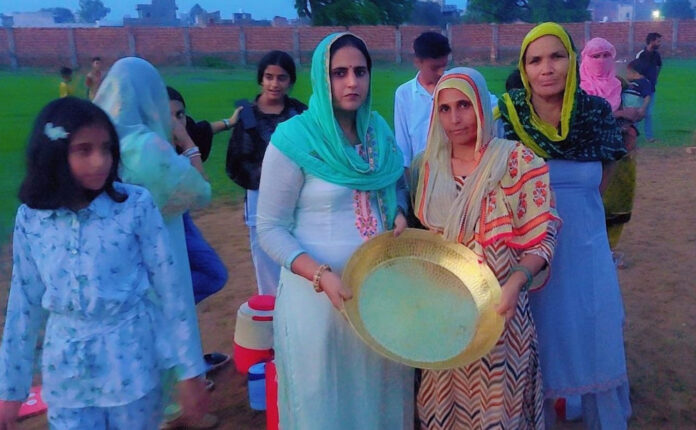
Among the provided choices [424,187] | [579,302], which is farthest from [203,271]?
[579,302]

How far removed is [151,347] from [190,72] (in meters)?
31.3

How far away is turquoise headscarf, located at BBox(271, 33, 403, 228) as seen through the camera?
93.0 inches

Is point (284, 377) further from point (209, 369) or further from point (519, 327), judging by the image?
point (209, 369)

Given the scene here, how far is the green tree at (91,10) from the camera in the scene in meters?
117

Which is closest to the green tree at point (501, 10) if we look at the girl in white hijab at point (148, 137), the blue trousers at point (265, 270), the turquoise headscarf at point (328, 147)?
the blue trousers at point (265, 270)

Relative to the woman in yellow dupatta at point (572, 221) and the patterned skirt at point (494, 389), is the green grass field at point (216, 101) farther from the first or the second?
the woman in yellow dupatta at point (572, 221)

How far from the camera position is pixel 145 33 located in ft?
120

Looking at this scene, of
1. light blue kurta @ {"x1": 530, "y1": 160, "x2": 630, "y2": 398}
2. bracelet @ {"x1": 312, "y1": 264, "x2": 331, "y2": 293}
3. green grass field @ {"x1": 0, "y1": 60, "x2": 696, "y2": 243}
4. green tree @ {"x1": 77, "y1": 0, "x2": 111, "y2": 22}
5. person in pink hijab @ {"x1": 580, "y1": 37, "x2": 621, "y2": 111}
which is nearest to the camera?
bracelet @ {"x1": 312, "y1": 264, "x2": 331, "y2": 293}

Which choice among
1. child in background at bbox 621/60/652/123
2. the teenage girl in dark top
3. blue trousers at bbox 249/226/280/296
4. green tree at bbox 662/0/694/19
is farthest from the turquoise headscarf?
green tree at bbox 662/0/694/19

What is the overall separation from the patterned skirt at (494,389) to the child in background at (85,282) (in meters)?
0.83

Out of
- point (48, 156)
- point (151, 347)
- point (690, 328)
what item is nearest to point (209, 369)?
point (151, 347)

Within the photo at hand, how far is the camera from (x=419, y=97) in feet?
15.2

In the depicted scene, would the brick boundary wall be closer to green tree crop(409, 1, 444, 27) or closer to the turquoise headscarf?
the turquoise headscarf

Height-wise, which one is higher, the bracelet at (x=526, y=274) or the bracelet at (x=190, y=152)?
the bracelet at (x=190, y=152)
